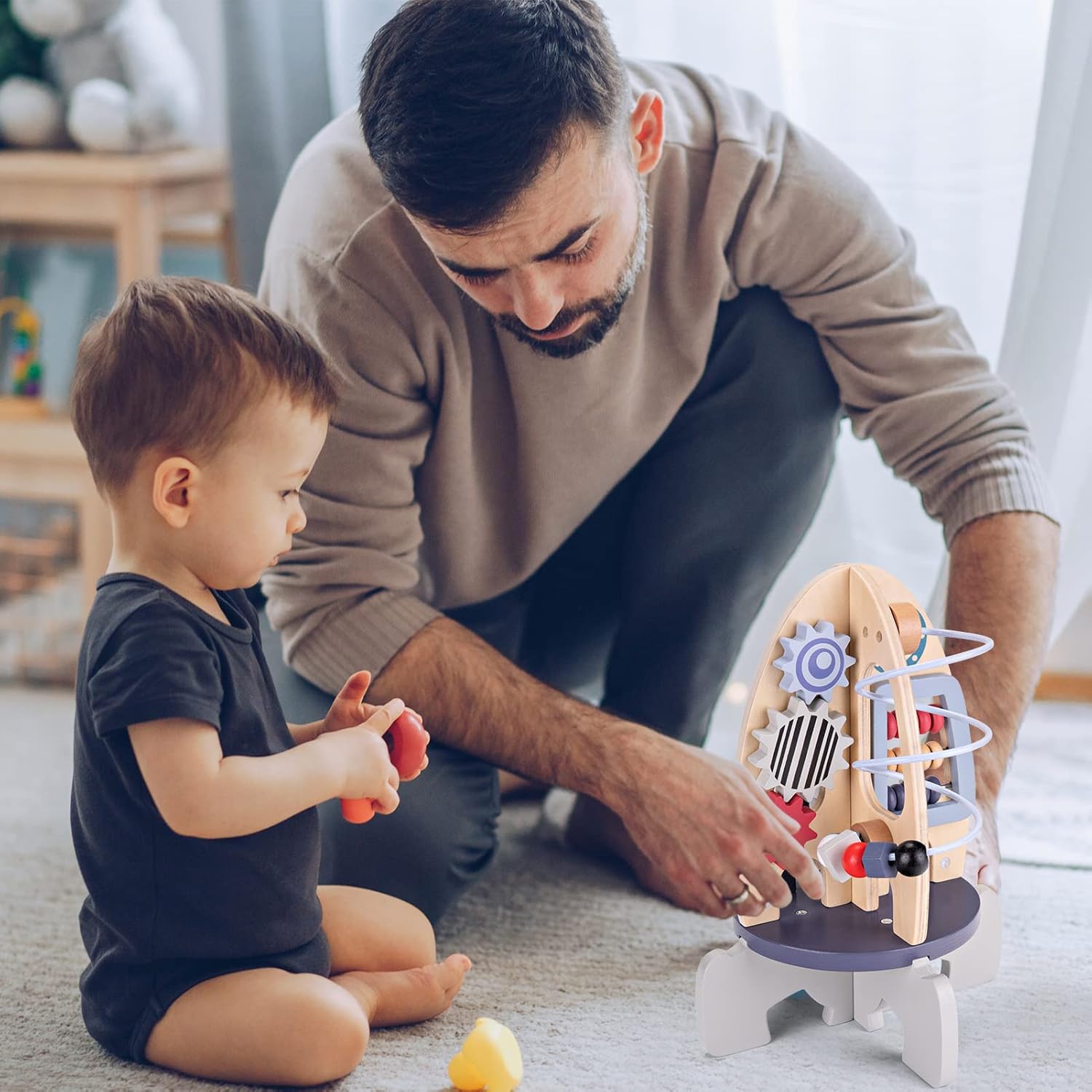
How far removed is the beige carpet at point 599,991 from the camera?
0.94m

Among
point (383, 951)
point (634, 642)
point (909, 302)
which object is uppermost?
point (909, 302)

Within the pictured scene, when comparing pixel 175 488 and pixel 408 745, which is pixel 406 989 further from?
pixel 175 488

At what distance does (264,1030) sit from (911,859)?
1.47 feet

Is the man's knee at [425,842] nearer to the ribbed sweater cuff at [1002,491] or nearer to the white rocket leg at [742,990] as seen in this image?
the white rocket leg at [742,990]

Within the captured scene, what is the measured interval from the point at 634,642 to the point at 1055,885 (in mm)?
457

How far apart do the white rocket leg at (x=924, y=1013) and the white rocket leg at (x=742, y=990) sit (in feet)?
0.11

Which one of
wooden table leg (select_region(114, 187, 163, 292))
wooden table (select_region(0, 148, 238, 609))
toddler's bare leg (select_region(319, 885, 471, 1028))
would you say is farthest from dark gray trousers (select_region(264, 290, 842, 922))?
wooden table leg (select_region(114, 187, 163, 292))

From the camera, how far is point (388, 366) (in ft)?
3.78

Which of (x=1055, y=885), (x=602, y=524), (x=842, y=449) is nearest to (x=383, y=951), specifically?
(x=602, y=524)

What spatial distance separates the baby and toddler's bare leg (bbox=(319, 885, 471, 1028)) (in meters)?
0.04

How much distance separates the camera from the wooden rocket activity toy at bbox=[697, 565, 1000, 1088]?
0.89 metres

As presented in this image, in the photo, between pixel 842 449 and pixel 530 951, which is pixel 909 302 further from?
pixel 530 951

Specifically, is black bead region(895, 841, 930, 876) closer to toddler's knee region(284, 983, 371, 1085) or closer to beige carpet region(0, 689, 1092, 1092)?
beige carpet region(0, 689, 1092, 1092)

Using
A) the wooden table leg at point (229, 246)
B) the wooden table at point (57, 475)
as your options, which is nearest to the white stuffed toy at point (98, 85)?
the wooden table leg at point (229, 246)
